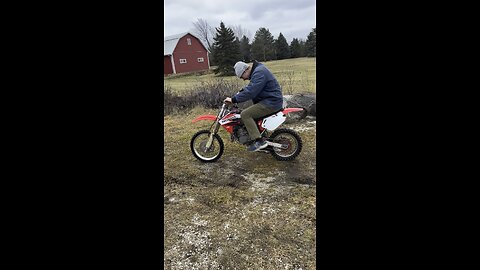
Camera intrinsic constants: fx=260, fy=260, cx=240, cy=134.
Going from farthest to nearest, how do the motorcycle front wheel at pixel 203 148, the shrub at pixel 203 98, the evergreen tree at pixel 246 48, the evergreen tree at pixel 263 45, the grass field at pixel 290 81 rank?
the evergreen tree at pixel 263 45
the evergreen tree at pixel 246 48
the shrub at pixel 203 98
the grass field at pixel 290 81
the motorcycle front wheel at pixel 203 148

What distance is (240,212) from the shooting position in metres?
2.67

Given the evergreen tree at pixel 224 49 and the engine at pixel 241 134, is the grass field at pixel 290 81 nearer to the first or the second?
the engine at pixel 241 134

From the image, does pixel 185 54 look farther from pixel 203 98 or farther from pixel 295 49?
pixel 203 98

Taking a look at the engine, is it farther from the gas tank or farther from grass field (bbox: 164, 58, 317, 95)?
grass field (bbox: 164, 58, 317, 95)

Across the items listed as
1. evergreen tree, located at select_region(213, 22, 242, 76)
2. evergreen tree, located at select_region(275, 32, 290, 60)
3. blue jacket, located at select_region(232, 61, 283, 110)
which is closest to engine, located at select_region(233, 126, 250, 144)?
blue jacket, located at select_region(232, 61, 283, 110)

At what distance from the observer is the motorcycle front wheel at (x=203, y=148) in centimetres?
403

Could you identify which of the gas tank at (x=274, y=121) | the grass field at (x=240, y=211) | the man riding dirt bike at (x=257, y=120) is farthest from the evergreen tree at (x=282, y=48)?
the gas tank at (x=274, y=121)

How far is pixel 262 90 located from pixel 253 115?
1.21 feet

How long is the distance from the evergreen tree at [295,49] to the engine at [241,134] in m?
32.9

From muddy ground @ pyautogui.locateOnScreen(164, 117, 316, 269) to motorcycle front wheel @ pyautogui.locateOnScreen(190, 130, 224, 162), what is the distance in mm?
113

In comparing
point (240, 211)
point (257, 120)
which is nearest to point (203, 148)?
point (257, 120)

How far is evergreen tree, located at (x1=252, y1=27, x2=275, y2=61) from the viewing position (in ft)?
107
